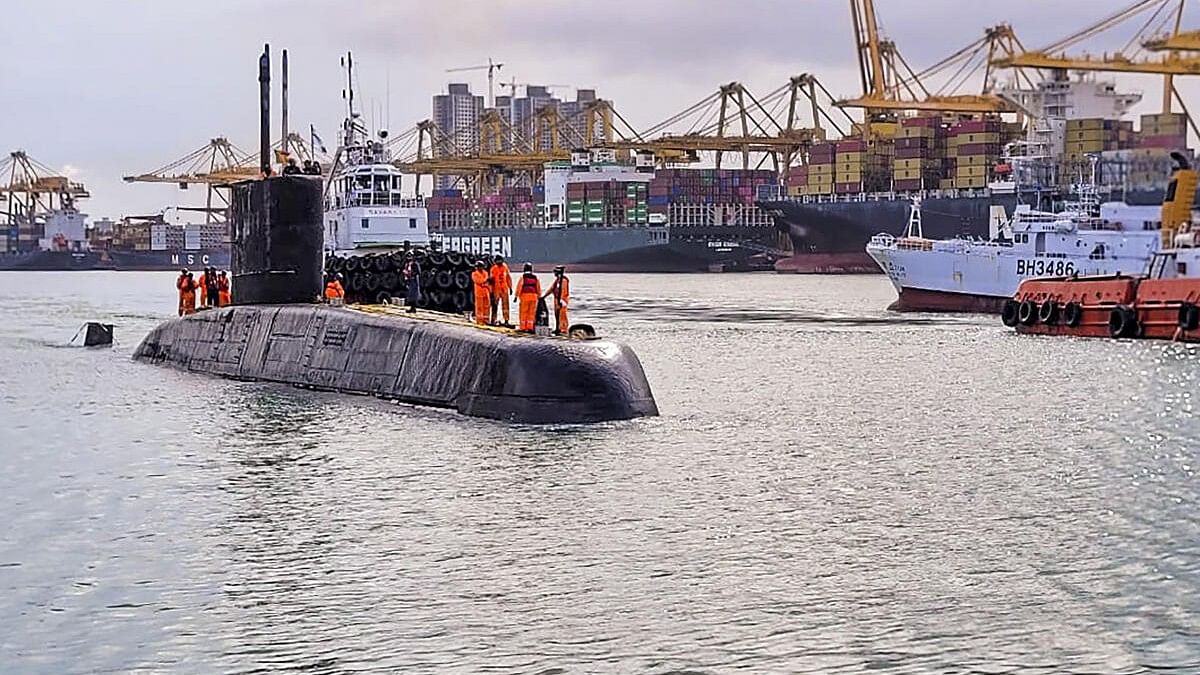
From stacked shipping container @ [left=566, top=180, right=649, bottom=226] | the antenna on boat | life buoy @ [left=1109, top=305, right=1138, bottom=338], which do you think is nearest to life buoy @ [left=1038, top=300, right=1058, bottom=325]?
life buoy @ [left=1109, top=305, right=1138, bottom=338]

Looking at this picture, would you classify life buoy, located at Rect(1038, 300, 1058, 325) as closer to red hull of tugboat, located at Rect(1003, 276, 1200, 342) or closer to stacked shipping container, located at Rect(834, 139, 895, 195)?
red hull of tugboat, located at Rect(1003, 276, 1200, 342)

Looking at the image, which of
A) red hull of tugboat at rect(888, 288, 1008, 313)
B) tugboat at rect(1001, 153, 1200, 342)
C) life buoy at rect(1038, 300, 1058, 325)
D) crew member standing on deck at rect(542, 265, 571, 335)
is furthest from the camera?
red hull of tugboat at rect(888, 288, 1008, 313)

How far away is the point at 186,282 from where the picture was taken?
3388 centimetres

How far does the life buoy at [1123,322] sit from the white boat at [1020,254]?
924 cm

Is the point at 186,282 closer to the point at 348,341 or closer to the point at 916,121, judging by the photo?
the point at 348,341

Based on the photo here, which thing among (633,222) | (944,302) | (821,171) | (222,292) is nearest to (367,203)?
(944,302)

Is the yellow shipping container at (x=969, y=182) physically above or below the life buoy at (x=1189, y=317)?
above

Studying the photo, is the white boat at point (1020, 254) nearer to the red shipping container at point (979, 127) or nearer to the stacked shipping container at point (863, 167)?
the red shipping container at point (979, 127)

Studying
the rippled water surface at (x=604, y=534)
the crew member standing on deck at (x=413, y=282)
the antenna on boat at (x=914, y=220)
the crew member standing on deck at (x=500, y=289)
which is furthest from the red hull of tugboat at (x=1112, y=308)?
the crew member standing on deck at (x=500, y=289)

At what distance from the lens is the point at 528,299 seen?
20188 millimetres

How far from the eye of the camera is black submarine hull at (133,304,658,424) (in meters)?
18.3

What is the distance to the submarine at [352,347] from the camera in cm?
1833

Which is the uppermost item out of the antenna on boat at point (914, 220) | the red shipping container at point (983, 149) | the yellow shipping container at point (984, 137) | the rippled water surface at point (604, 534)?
the yellow shipping container at point (984, 137)

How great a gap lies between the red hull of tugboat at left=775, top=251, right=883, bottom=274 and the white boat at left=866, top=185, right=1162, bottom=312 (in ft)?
125
